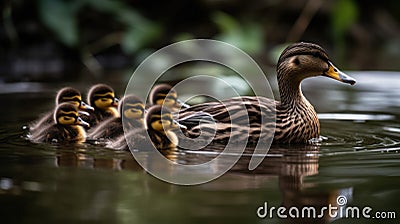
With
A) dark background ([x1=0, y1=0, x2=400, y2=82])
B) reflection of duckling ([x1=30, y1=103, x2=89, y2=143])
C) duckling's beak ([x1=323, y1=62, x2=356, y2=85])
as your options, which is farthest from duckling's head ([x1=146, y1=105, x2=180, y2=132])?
dark background ([x1=0, y1=0, x2=400, y2=82])

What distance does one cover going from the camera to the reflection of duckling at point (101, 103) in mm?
5898

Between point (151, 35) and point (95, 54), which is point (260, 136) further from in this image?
point (95, 54)

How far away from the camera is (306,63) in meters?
5.70

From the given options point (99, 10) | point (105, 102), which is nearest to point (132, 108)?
point (105, 102)

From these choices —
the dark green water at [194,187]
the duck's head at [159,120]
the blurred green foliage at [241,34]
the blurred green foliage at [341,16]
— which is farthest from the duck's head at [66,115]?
the blurred green foliage at [341,16]

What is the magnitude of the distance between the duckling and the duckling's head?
15cm

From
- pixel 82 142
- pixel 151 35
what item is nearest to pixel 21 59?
pixel 151 35

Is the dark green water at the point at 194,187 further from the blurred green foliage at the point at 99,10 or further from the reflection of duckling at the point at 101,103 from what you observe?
the blurred green foliage at the point at 99,10

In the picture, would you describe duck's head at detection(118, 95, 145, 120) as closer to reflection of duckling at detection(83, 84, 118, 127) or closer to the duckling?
the duckling

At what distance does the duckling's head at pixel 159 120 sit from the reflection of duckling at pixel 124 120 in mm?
97

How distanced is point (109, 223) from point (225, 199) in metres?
0.63

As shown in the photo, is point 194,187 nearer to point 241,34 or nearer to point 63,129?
point 63,129

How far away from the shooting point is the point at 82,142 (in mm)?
5426

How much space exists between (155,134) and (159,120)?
0.30 feet
